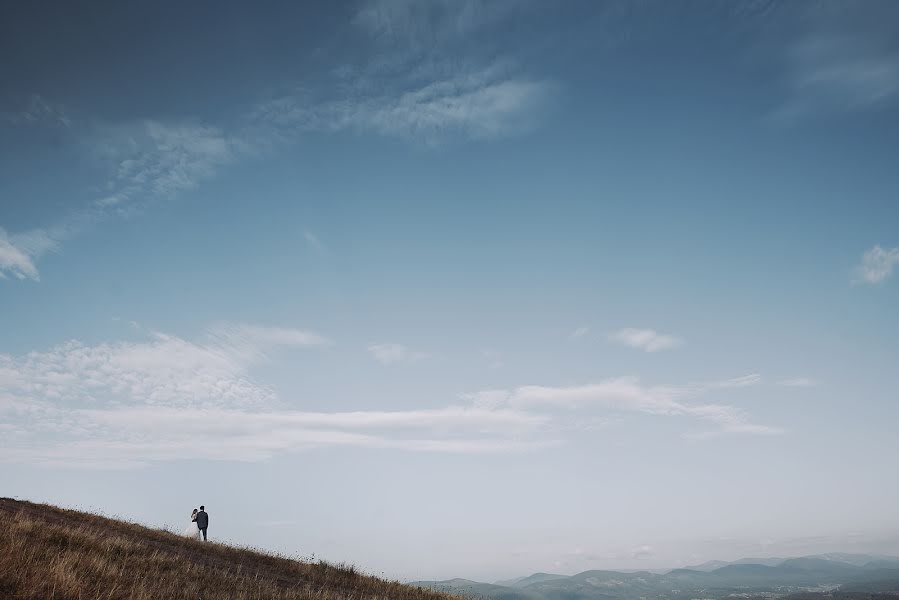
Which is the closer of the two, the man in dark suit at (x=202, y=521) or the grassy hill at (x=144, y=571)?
the grassy hill at (x=144, y=571)

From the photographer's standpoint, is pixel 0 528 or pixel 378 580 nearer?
pixel 0 528

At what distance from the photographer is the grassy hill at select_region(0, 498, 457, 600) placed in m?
9.63

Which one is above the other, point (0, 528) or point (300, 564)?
point (0, 528)

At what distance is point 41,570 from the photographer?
9750mm

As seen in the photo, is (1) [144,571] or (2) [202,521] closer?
(1) [144,571]

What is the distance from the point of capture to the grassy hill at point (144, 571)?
31.6 ft

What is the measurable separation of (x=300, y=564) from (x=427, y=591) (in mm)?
5600

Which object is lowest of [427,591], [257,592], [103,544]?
[427,591]

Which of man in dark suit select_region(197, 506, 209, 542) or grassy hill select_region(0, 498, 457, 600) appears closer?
grassy hill select_region(0, 498, 457, 600)

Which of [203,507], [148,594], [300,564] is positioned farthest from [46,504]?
[148,594]

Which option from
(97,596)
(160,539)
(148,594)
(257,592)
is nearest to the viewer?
(97,596)

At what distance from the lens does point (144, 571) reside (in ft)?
42.8

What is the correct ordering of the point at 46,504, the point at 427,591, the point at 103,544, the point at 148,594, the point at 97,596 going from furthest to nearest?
the point at 46,504 < the point at 427,591 < the point at 103,544 < the point at 148,594 < the point at 97,596

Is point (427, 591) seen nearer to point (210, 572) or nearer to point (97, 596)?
point (210, 572)
